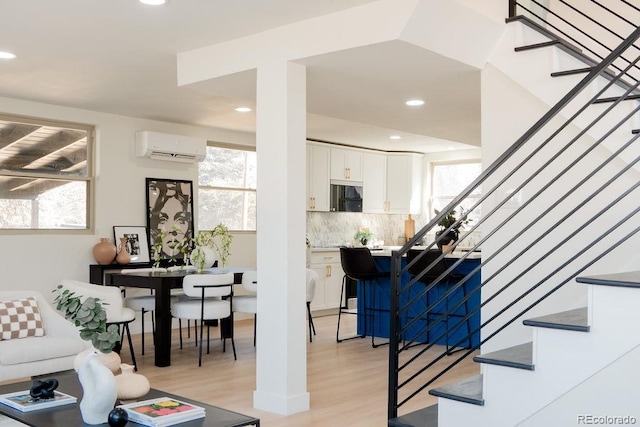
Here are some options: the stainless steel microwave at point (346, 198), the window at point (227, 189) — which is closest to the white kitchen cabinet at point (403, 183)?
the stainless steel microwave at point (346, 198)

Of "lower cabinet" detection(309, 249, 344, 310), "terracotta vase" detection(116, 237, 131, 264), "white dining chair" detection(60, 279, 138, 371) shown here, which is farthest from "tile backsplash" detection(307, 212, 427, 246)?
"white dining chair" detection(60, 279, 138, 371)

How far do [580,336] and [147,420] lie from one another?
5.85 ft

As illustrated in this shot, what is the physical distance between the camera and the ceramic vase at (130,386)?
10.5 feet

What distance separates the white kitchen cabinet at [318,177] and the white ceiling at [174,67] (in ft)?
7.63

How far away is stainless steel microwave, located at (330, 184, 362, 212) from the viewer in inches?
407

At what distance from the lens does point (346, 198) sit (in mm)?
10539

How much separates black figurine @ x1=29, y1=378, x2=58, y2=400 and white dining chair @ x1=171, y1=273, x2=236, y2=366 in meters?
2.72

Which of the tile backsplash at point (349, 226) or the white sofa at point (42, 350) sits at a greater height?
the tile backsplash at point (349, 226)

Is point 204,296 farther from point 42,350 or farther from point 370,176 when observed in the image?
point 370,176

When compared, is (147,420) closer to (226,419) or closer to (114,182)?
(226,419)

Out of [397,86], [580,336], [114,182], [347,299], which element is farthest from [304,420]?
[347,299]

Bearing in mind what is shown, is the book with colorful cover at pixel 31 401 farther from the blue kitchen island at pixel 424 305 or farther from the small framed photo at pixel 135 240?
the small framed photo at pixel 135 240

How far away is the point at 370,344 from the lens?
291 inches

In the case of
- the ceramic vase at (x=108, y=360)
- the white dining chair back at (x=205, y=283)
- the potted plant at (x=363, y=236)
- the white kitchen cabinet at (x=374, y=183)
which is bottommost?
the ceramic vase at (x=108, y=360)
